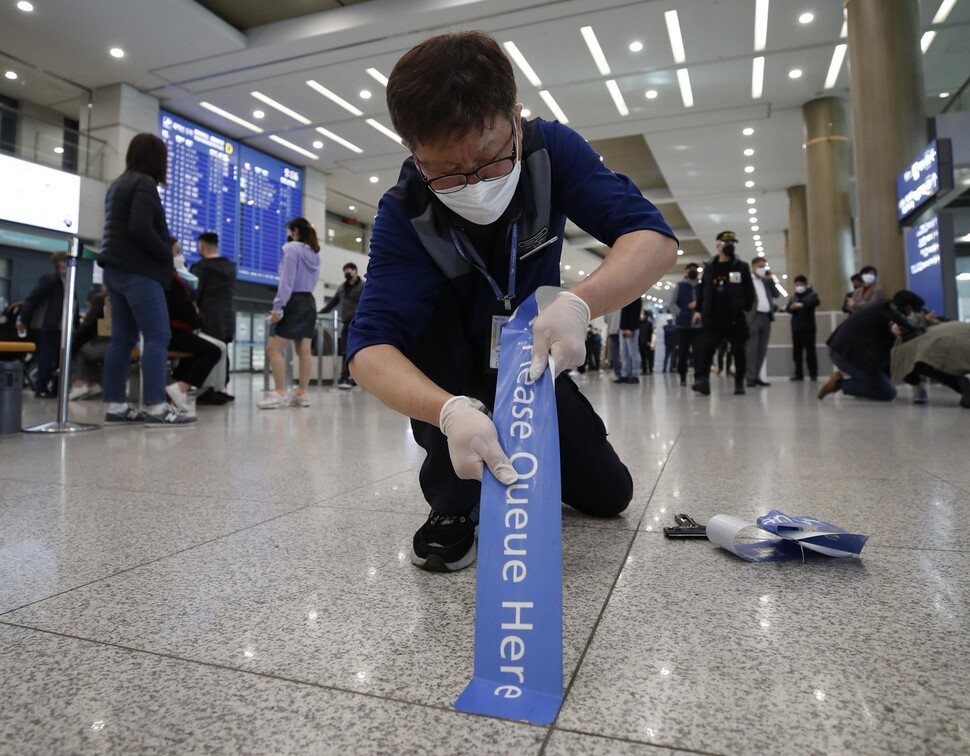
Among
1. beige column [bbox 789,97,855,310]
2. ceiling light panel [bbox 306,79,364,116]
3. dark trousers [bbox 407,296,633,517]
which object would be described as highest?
ceiling light panel [bbox 306,79,364,116]

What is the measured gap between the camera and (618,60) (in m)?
8.62

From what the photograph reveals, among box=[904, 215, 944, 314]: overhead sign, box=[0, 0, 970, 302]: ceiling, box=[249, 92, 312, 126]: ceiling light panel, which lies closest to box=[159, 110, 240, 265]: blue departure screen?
box=[0, 0, 970, 302]: ceiling

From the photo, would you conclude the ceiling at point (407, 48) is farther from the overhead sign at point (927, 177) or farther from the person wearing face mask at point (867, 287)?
the person wearing face mask at point (867, 287)

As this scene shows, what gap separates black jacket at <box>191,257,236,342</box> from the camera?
5285mm

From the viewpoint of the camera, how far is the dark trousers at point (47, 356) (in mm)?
6086

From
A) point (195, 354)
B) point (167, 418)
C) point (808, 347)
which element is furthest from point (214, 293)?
point (808, 347)

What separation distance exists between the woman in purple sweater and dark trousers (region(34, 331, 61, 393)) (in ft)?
9.13

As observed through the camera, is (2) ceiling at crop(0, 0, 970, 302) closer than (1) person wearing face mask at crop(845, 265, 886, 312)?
No

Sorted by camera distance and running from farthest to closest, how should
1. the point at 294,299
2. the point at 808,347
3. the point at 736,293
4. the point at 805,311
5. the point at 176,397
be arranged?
the point at 808,347, the point at 805,311, the point at 736,293, the point at 294,299, the point at 176,397

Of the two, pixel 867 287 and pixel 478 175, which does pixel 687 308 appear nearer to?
pixel 867 287

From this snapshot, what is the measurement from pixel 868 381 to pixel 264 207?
10776 mm

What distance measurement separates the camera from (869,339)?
495cm

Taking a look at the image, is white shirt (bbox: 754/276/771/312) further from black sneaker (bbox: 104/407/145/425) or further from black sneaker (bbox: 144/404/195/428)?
black sneaker (bbox: 104/407/145/425)

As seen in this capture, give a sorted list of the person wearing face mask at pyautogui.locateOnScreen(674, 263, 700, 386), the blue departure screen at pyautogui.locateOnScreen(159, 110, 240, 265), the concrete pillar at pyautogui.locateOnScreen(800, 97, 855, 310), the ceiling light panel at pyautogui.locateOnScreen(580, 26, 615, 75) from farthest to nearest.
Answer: the concrete pillar at pyautogui.locateOnScreen(800, 97, 855, 310) → the blue departure screen at pyautogui.locateOnScreen(159, 110, 240, 265) → the person wearing face mask at pyautogui.locateOnScreen(674, 263, 700, 386) → the ceiling light panel at pyautogui.locateOnScreen(580, 26, 615, 75)
